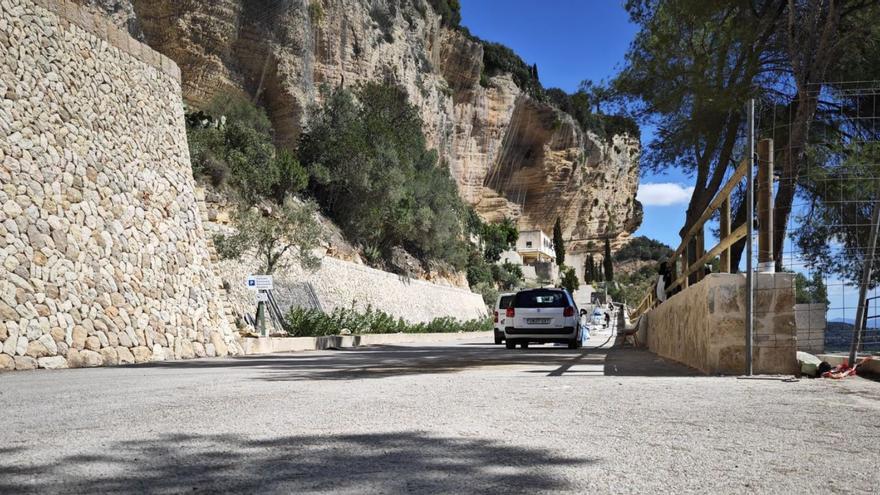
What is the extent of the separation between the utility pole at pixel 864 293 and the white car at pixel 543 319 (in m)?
11.8

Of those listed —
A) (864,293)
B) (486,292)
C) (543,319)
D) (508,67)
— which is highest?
(508,67)

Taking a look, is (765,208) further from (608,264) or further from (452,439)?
(608,264)

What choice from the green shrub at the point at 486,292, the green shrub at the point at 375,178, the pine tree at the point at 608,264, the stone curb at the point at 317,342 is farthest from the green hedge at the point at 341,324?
the pine tree at the point at 608,264

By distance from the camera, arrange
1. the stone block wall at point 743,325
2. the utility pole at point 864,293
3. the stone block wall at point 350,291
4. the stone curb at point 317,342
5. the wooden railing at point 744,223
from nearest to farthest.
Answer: the stone block wall at point 743,325 < the wooden railing at point 744,223 < the utility pole at point 864,293 < the stone curb at point 317,342 < the stone block wall at point 350,291

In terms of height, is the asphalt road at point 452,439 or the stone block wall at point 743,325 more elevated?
the stone block wall at point 743,325

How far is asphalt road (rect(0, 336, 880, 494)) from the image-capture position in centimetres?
316

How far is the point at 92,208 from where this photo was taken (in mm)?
14406

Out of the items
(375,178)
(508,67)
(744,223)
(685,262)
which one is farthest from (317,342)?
(508,67)

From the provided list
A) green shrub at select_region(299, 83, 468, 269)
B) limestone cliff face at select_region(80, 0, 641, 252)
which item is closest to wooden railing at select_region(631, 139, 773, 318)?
limestone cliff face at select_region(80, 0, 641, 252)

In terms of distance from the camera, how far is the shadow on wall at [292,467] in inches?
121

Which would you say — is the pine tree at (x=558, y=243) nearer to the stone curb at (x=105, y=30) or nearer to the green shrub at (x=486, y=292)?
the green shrub at (x=486, y=292)

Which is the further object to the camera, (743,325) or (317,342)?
(317,342)

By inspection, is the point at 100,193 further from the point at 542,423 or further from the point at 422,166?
the point at 422,166

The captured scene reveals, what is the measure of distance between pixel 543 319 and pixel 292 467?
1768 centimetres
